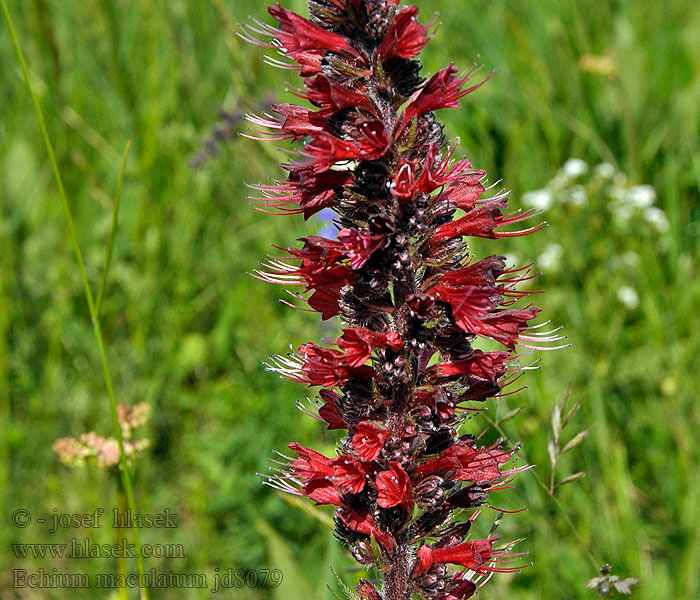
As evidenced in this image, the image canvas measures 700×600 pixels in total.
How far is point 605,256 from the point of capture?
516 centimetres

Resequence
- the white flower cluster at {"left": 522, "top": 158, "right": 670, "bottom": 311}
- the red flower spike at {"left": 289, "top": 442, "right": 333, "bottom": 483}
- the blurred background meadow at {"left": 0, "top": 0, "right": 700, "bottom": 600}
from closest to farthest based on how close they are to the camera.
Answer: the red flower spike at {"left": 289, "top": 442, "right": 333, "bottom": 483} → the blurred background meadow at {"left": 0, "top": 0, "right": 700, "bottom": 600} → the white flower cluster at {"left": 522, "top": 158, "right": 670, "bottom": 311}

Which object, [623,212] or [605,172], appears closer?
[623,212]

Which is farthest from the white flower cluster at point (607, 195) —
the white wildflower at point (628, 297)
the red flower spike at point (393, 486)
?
the red flower spike at point (393, 486)

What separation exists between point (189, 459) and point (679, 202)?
147 inches

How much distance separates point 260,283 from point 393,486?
343 centimetres

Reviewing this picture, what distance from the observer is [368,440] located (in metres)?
1.93

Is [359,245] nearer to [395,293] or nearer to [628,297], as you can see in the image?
[395,293]

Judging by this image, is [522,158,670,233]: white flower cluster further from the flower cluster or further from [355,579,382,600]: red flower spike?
[355,579,382,600]: red flower spike

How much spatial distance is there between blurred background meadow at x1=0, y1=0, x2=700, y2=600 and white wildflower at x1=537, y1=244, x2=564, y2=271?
0.02 meters

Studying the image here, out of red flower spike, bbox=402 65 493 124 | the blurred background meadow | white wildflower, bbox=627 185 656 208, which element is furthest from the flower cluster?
white wildflower, bbox=627 185 656 208

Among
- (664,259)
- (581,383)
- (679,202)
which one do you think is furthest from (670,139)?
(581,383)

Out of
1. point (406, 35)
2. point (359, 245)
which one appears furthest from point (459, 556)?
point (406, 35)

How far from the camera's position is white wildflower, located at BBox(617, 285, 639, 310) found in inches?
181

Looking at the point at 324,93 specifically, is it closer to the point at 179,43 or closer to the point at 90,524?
the point at 90,524
